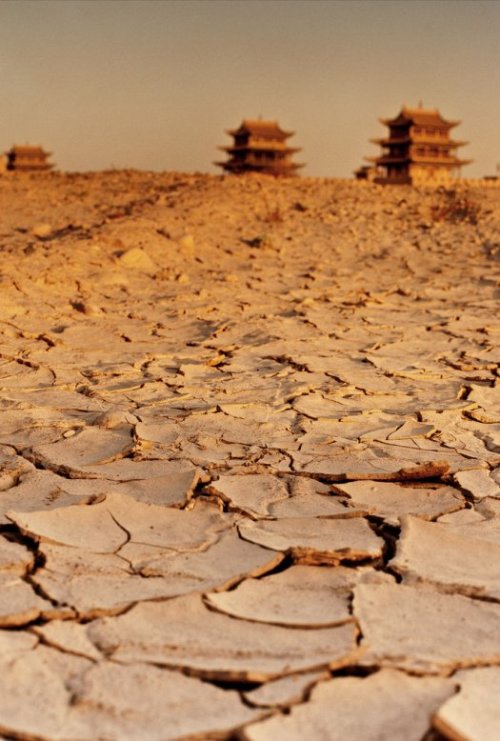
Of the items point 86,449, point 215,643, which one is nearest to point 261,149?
point 86,449

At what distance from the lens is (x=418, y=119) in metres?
34.1

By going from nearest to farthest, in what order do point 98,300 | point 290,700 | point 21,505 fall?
point 290,700, point 21,505, point 98,300

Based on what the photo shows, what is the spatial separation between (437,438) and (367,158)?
32904 mm

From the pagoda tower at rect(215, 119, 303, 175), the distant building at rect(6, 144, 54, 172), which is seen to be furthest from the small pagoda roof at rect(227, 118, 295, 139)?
the distant building at rect(6, 144, 54, 172)

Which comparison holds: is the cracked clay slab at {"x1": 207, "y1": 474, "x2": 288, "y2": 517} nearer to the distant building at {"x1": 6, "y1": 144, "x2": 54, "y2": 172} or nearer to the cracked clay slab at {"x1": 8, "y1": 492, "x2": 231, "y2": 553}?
the cracked clay slab at {"x1": 8, "y1": 492, "x2": 231, "y2": 553}

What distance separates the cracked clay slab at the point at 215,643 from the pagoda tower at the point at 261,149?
114 ft

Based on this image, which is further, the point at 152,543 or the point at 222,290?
the point at 222,290

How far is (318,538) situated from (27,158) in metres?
38.2

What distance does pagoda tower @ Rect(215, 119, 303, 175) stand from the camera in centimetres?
3547

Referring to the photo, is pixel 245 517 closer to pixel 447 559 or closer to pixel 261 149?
pixel 447 559

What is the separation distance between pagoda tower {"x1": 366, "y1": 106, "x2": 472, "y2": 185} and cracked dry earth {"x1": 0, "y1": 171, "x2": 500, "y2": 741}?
98.3ft

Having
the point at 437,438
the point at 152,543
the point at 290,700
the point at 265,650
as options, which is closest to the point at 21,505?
the point at 152,543

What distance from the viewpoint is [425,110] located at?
35.0 meters

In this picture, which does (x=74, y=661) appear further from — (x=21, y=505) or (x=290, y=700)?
(x=21, y=505)
